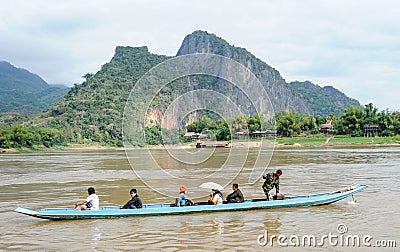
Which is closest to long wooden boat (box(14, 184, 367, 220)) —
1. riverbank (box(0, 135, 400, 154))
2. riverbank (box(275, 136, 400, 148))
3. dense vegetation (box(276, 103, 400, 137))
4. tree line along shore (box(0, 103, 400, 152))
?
tree line along shore (box(0, 103, 400, 152))

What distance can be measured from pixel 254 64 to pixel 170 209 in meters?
173

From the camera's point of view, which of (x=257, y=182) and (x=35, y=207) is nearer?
(x=35, y=207)

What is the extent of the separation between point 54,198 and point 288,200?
907 cm

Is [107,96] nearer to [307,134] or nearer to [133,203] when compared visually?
[307,134]

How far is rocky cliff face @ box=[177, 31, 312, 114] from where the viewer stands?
164 meters

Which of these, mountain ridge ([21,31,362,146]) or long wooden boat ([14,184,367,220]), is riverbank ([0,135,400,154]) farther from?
long wooden boat ([14,184,367,220])

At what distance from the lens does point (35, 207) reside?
14.9m

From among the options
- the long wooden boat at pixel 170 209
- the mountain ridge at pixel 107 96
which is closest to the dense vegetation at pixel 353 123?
the mountain ridge at pixel 107 96

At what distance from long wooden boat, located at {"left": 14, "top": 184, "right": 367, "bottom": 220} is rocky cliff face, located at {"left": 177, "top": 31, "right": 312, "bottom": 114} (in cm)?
14797

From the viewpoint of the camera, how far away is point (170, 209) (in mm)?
11836

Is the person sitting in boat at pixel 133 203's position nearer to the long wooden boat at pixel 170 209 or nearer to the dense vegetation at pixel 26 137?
the long wooden boat at pixel 170 209

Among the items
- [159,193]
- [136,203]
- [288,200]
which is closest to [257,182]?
[159,193]

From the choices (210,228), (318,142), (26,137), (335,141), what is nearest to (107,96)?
(26,137)

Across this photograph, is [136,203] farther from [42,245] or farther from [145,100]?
[145,100]
